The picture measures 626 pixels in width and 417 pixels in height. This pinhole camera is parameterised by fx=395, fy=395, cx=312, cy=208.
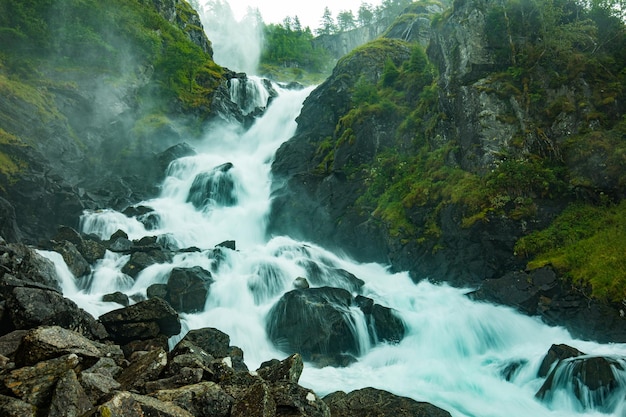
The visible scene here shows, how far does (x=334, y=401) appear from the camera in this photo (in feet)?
31.8

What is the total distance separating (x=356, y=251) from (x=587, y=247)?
491 inches

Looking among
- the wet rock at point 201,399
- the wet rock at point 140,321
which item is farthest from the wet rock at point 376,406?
the wet rock at point 140,321

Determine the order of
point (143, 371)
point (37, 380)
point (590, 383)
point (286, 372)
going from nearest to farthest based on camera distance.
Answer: point (37, 380), point (143, 371), point (286, 372), point (590, 383)

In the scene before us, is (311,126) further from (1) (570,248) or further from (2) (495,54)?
(1) (570,248)

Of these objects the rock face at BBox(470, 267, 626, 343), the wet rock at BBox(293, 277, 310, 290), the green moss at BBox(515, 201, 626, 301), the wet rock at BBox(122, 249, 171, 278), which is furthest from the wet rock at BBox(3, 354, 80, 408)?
the green moss at BBox(515, 201, 626, 301)

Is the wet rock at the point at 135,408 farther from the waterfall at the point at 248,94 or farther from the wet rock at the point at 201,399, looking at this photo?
the waterfall at the point at 248,94

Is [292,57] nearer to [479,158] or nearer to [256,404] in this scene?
[479,158]

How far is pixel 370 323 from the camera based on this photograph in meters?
16.1

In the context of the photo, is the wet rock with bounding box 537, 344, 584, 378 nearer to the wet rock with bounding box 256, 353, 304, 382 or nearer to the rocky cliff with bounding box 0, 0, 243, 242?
the wet rock with bounding box 256, 353, 304, 382

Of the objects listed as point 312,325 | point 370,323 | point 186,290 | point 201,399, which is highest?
point 186,290

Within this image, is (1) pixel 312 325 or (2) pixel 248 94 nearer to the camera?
(1) pixel 312 325

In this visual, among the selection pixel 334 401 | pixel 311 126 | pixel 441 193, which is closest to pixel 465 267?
pixel 441 193

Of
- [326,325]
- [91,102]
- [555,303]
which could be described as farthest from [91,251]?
[91,102]

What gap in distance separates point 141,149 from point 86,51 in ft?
48.1
